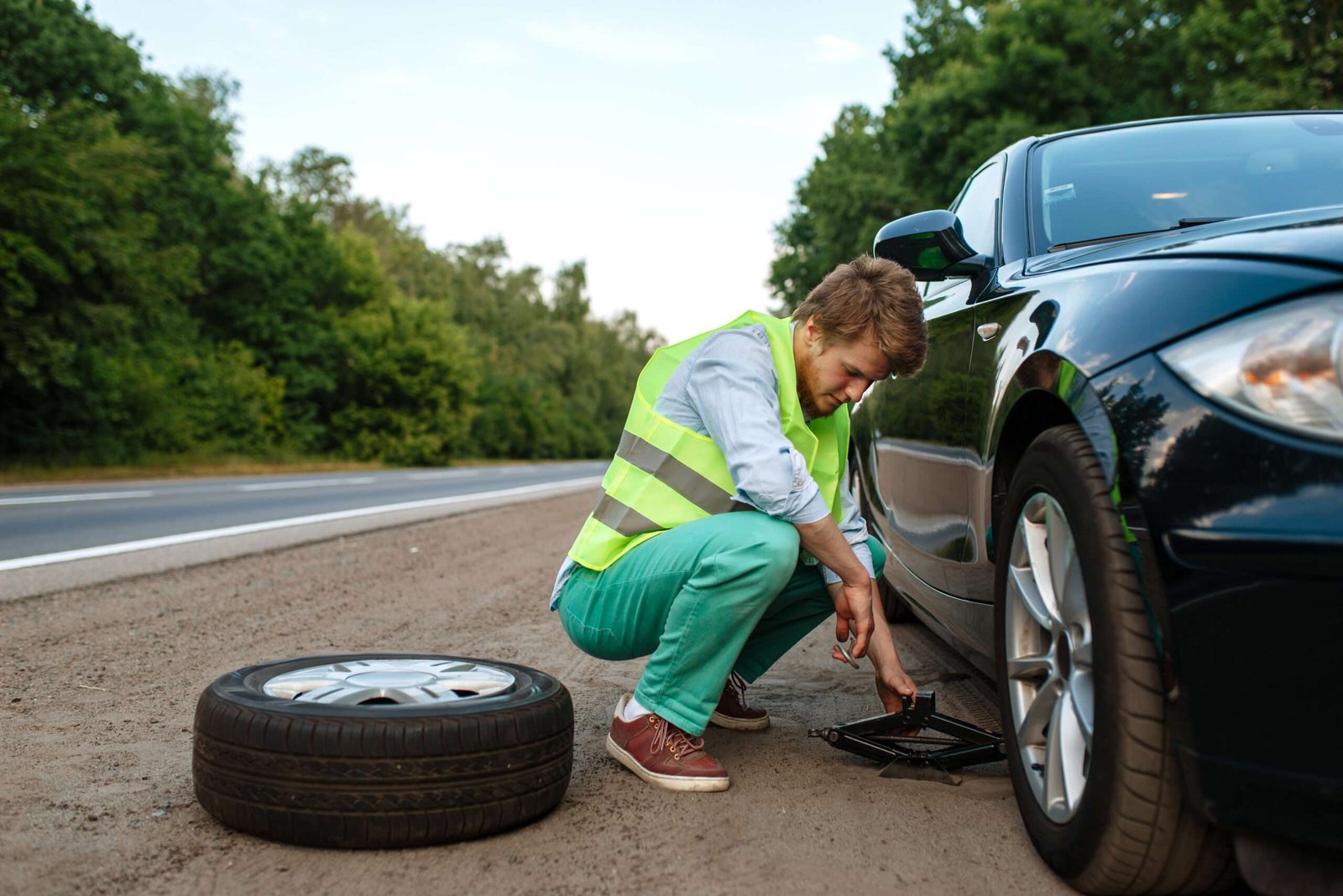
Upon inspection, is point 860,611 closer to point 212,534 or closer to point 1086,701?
point 1086,701

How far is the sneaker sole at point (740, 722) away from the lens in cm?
343

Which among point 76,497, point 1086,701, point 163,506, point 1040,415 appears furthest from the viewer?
point 76,497

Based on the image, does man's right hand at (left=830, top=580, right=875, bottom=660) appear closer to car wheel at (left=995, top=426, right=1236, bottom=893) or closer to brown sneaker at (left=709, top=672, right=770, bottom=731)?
car wheel at (left=995, top=426, right=1236, bottom=893)

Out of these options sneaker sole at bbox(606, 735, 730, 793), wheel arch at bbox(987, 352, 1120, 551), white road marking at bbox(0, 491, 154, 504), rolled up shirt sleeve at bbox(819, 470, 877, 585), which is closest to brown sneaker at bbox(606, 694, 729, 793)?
sneaker sole at bbox(606, 735, 730, 793)

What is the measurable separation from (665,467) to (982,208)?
5.50ft

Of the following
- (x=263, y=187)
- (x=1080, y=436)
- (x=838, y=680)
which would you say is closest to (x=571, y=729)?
(x=1080, y=436)

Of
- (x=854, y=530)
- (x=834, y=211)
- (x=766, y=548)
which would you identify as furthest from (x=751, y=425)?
(x=834, y=211)

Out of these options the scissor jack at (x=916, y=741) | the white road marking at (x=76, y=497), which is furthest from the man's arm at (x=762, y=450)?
the white road marking at (x=76, y=497)

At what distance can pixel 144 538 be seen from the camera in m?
8.92

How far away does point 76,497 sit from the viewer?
1367 cm

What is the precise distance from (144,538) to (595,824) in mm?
→ 7522

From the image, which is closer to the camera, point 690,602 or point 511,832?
point 511,832

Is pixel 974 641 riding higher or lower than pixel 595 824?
higher

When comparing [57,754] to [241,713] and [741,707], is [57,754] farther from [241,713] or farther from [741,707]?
[741,707]
